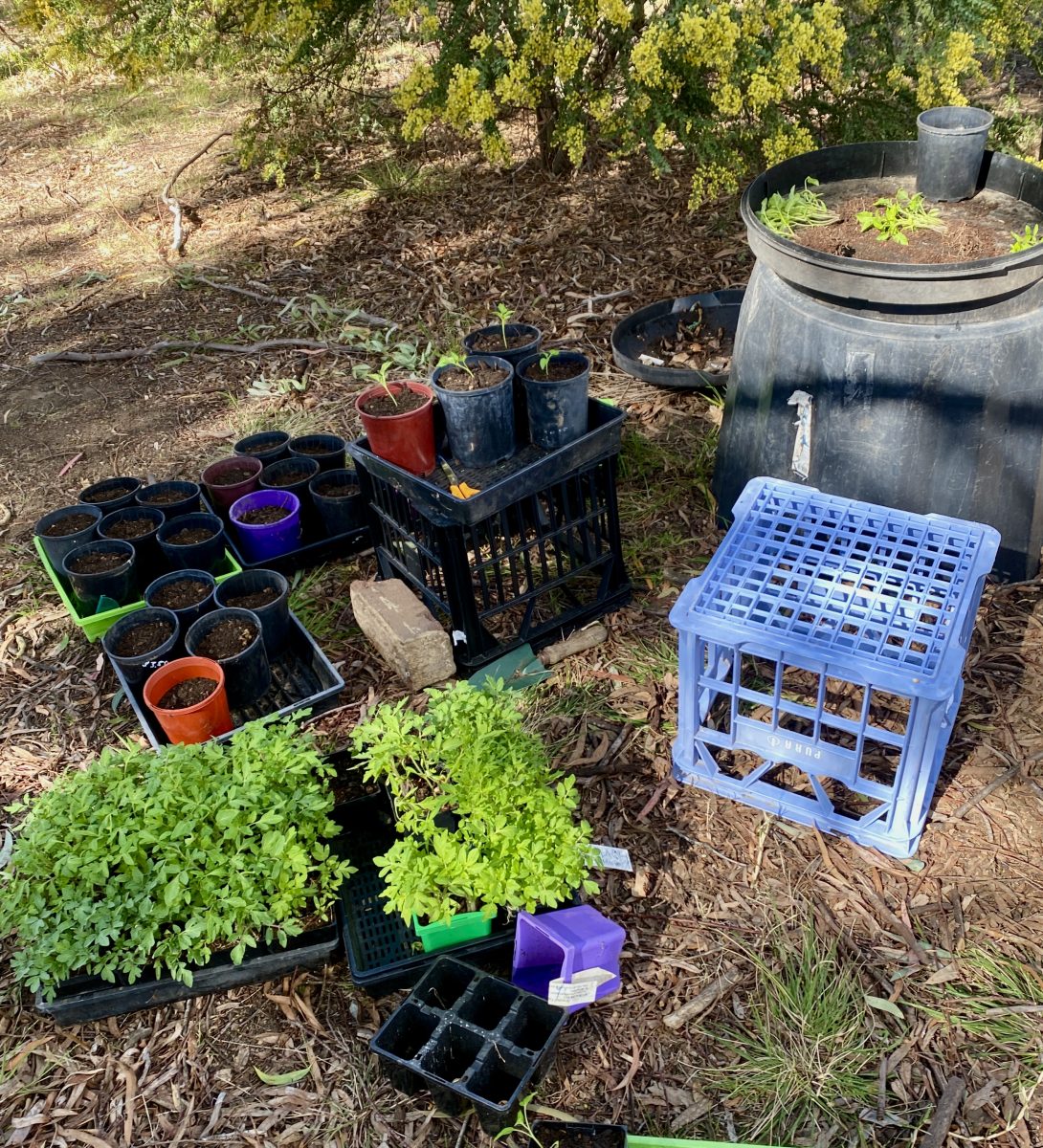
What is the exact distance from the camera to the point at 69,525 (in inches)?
135

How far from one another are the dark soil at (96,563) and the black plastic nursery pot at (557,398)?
1451 mm

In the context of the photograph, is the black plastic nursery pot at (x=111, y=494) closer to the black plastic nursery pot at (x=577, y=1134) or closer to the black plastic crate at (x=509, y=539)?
the black plastic crate at (x=509, y=539)

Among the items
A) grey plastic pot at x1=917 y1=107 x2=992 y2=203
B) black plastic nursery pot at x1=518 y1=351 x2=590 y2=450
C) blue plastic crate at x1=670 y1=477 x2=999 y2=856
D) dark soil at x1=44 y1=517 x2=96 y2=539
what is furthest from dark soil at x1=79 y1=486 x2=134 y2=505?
grey plastic pot at x1=917 y1=107 x2=992 y2=203

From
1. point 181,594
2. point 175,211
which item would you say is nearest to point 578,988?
point 181,594

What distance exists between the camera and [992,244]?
2822mm

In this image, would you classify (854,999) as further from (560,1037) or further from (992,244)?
(992,244)

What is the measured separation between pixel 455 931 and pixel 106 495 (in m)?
2.30

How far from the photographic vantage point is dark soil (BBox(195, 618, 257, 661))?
2846 mm

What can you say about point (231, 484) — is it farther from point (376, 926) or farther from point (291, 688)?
point (376, 926)

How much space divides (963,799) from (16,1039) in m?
2.30

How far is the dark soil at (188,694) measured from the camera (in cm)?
268

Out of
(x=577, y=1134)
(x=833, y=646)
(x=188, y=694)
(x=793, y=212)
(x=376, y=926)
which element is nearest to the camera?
(x=577, y=1134)

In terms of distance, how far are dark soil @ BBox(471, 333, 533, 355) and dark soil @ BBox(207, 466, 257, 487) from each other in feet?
3.51

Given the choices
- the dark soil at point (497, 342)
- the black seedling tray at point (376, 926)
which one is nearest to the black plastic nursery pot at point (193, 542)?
the dark soil at point (497, 342)
